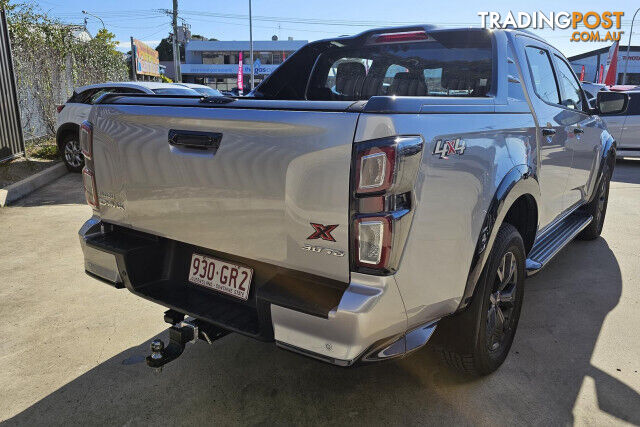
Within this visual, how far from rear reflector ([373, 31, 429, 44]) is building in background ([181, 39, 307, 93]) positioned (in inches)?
2182

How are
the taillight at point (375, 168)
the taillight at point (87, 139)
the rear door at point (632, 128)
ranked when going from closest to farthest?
the taillight at point (375, 168) → the taillight at point (87, 139) → the rear door at point (632, 128)

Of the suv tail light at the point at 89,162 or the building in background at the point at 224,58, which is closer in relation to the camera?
the suv tail light at the point at 89,162

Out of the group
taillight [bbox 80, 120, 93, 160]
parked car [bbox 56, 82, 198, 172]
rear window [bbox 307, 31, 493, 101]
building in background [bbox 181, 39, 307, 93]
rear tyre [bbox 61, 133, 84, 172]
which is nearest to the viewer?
Answer: taillight [bbox 80, 120, 93, 160]

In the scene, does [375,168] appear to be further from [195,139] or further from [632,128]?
[632,128]

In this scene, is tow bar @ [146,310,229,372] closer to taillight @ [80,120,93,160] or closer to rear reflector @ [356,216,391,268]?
rear reflector @ [356,216,391,268]

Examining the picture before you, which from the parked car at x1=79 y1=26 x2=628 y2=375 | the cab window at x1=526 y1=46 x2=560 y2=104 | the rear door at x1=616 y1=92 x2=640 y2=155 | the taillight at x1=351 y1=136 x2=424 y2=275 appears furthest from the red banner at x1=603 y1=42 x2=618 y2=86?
the taillight at x1=351 y1=136 x2=424 y2=275

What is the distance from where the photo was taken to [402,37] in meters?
3.45

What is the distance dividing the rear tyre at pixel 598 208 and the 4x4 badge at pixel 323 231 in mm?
3880

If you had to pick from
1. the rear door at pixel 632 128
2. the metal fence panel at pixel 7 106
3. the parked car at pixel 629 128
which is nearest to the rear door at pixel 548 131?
the metal fence panel at pixel 7 106

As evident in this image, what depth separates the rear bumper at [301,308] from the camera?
1760mm

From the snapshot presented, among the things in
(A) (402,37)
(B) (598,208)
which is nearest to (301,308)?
(A) (402,37)

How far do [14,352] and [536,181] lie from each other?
324cm

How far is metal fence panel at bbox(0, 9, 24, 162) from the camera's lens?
8391 mm

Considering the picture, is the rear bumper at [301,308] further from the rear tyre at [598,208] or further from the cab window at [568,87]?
the rear tyre at [598,208]
